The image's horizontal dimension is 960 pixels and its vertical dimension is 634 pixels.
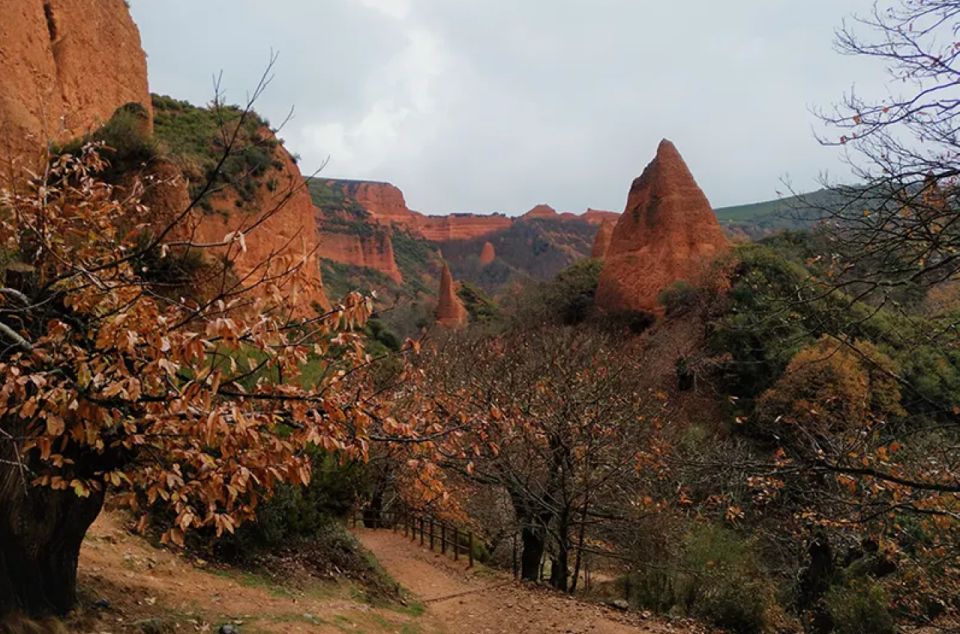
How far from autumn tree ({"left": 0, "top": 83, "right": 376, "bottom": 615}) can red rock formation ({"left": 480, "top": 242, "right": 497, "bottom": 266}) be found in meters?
124

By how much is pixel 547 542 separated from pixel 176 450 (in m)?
11.0

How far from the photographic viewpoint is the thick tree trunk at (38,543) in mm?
4289

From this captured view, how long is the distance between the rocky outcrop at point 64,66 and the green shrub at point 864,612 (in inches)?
703

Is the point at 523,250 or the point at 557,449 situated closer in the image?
the point at 557,449

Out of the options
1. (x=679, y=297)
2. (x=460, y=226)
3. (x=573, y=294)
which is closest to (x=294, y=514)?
(x=679, y=297)

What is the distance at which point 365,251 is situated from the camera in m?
94.8

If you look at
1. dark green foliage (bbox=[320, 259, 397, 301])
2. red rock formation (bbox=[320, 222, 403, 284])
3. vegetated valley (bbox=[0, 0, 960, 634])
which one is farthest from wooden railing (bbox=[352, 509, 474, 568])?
red rock formation (bbox=[320, 222, 403, 284])

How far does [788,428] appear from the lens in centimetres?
1852

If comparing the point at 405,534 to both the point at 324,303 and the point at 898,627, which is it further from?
the point at 324,303

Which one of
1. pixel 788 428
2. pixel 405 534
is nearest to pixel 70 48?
pixel 405 534

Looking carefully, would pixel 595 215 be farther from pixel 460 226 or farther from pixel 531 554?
pixel 531 554

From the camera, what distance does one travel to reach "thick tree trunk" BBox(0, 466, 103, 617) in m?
4.29

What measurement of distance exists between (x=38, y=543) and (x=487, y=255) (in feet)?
417

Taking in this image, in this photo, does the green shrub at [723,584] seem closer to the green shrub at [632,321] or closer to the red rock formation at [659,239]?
the green shrub at [632,321]
